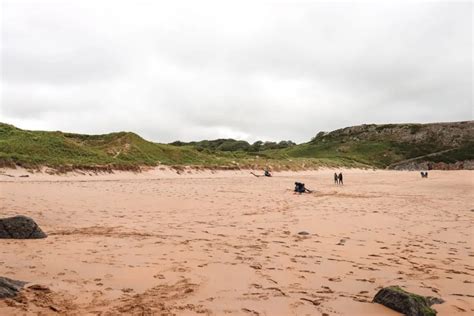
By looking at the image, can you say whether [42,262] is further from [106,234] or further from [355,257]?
[355,257]

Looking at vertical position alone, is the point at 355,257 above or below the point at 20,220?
below

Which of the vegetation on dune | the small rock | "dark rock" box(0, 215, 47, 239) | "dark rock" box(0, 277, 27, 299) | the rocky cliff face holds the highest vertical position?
the rocky cliff face

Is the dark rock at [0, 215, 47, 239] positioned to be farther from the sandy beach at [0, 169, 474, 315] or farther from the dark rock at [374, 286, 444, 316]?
the dark rock at [374, 286, 444, 316]

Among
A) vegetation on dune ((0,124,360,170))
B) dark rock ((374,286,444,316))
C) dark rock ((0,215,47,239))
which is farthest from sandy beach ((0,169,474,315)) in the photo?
vegetation on dune ((0,124,360,170))

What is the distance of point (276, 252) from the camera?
24.0ft

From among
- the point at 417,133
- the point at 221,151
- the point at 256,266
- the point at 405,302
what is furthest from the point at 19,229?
the point at 417,133

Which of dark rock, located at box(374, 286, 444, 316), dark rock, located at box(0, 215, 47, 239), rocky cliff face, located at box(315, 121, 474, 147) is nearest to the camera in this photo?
dark rock, located at box(374, 286, 444, 316)

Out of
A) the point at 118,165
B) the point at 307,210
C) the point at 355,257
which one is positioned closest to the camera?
the point at 355,257

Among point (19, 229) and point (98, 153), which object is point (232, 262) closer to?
point (19, 229)

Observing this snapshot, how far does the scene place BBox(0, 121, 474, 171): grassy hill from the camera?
3281 cm

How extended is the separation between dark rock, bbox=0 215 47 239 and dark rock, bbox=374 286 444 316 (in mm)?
6502

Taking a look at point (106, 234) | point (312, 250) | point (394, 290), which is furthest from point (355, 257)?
point (106, 234)

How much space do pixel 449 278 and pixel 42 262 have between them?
20.9ft

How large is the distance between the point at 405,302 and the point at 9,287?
15.3 ft
